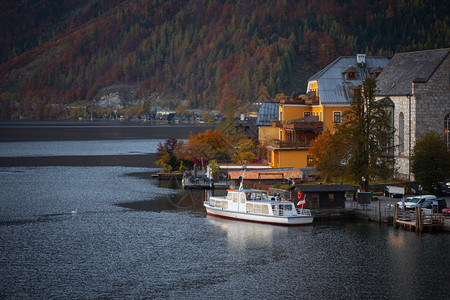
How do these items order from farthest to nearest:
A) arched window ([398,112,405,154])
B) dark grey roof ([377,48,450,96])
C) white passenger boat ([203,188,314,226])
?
arched window ([398,112,405,154])
dark grey roof ([377,48,450,96])
white passenger boat ([203,188,314,226])

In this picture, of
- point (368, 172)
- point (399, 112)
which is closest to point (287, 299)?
point (368, 172)

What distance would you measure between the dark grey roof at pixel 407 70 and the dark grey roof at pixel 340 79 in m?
10.6

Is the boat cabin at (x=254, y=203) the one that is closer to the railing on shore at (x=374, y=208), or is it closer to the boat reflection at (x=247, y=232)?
the boat reflection at (x=247, y=232)

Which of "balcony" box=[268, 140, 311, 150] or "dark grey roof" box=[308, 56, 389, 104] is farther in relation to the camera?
"dark grey roof" box=[308, 56, 389, 104]

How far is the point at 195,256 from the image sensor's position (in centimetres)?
5644

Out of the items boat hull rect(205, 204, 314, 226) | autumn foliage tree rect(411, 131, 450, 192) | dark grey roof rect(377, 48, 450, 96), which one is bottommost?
boat hull rect(205, 204, 314, 226)

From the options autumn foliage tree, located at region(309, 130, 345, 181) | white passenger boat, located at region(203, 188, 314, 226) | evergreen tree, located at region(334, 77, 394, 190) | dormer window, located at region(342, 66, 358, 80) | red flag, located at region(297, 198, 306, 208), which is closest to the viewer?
white passenger boat, located at region(203, 188, 314, 226)

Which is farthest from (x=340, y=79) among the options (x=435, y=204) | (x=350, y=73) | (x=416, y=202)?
(x=435, y=204)

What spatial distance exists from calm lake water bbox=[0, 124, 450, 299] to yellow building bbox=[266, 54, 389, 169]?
68.6ft

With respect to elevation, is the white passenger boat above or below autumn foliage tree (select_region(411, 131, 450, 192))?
below

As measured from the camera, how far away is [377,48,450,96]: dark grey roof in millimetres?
83312

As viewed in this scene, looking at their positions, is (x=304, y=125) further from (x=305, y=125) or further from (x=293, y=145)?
(x=293, y=145)

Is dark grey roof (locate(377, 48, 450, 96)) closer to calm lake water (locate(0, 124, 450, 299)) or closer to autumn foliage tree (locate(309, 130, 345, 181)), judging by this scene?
Answer: autumn foliage tree (locate(309, 130, 345, 181))

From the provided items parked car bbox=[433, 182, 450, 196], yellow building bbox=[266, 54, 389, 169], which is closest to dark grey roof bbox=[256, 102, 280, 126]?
yellow building bbox=[266, 54, 389, 169]
